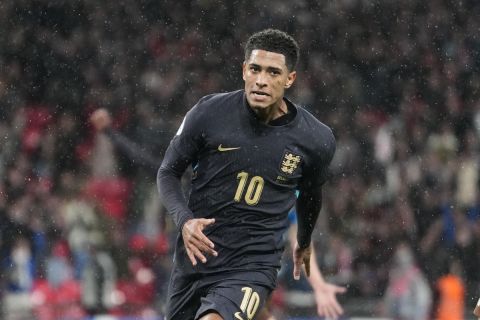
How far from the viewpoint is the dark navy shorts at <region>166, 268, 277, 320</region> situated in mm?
4496

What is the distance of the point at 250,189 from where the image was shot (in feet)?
15.2

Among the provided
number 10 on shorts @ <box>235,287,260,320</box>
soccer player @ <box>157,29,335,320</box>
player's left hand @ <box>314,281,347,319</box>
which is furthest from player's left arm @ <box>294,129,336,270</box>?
player's left hand @ <box>314,281,347,319</box>

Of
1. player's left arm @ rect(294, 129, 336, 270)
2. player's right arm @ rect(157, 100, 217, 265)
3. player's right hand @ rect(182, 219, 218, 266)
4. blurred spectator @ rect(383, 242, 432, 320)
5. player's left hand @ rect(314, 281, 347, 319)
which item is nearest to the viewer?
player's right hand @ rect(182, 219, 218, 266)

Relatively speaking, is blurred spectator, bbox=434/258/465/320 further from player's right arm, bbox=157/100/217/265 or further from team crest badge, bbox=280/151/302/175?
player's right arm, bbox=157/100/217/265

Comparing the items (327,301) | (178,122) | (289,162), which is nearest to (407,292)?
(178,122)

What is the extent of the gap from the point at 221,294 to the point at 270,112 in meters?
0.77

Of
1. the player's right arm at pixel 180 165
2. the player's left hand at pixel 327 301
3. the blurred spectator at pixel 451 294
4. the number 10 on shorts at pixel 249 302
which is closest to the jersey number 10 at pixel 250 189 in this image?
the player's right arm at pixel 180 165

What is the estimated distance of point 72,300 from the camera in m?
9.51

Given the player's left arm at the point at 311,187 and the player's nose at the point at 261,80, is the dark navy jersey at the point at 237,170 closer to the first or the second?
the player's left arm at the point at 311,187

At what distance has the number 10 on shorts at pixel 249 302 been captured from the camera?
14.9 feet

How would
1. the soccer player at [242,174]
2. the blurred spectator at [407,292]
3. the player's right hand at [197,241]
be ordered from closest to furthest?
the player's right hand at [197,241] → the soccer player at [242,174] → the blurred spectator at [407,292]

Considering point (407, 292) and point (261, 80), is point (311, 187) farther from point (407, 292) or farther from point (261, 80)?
point (407, 292)

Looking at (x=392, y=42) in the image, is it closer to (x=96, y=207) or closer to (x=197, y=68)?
(x=197, y=68)

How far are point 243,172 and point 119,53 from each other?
7798 mm
